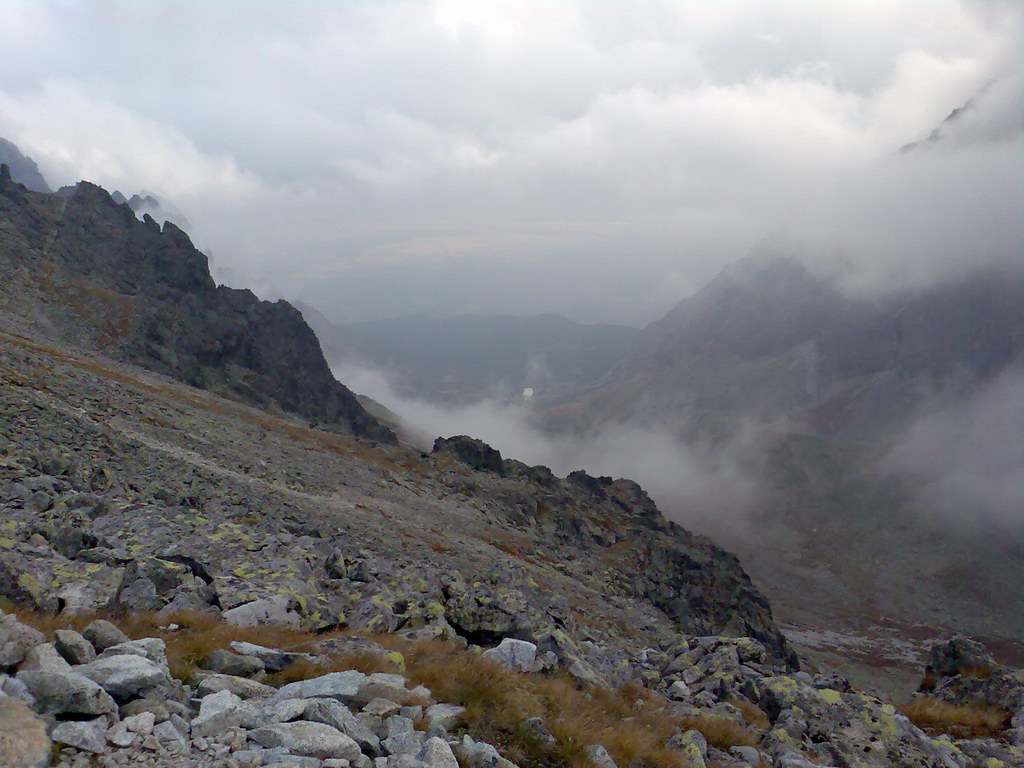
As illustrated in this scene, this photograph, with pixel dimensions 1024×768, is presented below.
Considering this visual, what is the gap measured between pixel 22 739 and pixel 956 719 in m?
22.0

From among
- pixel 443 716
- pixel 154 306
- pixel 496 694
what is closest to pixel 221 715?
pixel 443 716

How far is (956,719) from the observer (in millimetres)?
17141

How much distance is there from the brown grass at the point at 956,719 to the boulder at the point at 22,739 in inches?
798

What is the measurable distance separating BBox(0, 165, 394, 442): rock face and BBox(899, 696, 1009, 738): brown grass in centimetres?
9181

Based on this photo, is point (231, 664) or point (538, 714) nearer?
point (231, 664)

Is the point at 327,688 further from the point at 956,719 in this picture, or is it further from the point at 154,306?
the point at 154,306

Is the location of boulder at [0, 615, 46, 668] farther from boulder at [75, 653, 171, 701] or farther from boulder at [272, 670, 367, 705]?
boulder at [272, 670, 367, 705]

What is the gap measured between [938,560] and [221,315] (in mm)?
217948

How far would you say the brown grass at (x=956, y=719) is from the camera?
54.2ft

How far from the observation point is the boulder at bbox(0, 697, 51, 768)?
17.6 ft

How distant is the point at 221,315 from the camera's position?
4459 inches

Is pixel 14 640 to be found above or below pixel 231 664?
above

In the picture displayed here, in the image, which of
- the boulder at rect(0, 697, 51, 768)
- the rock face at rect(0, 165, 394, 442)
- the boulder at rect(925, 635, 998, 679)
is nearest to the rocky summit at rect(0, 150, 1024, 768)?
the boulder at rect(0, 697, 51, 768)

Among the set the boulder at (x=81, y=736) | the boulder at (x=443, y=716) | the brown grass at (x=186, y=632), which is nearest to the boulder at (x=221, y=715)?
the boulder at (x=81, y=736)
